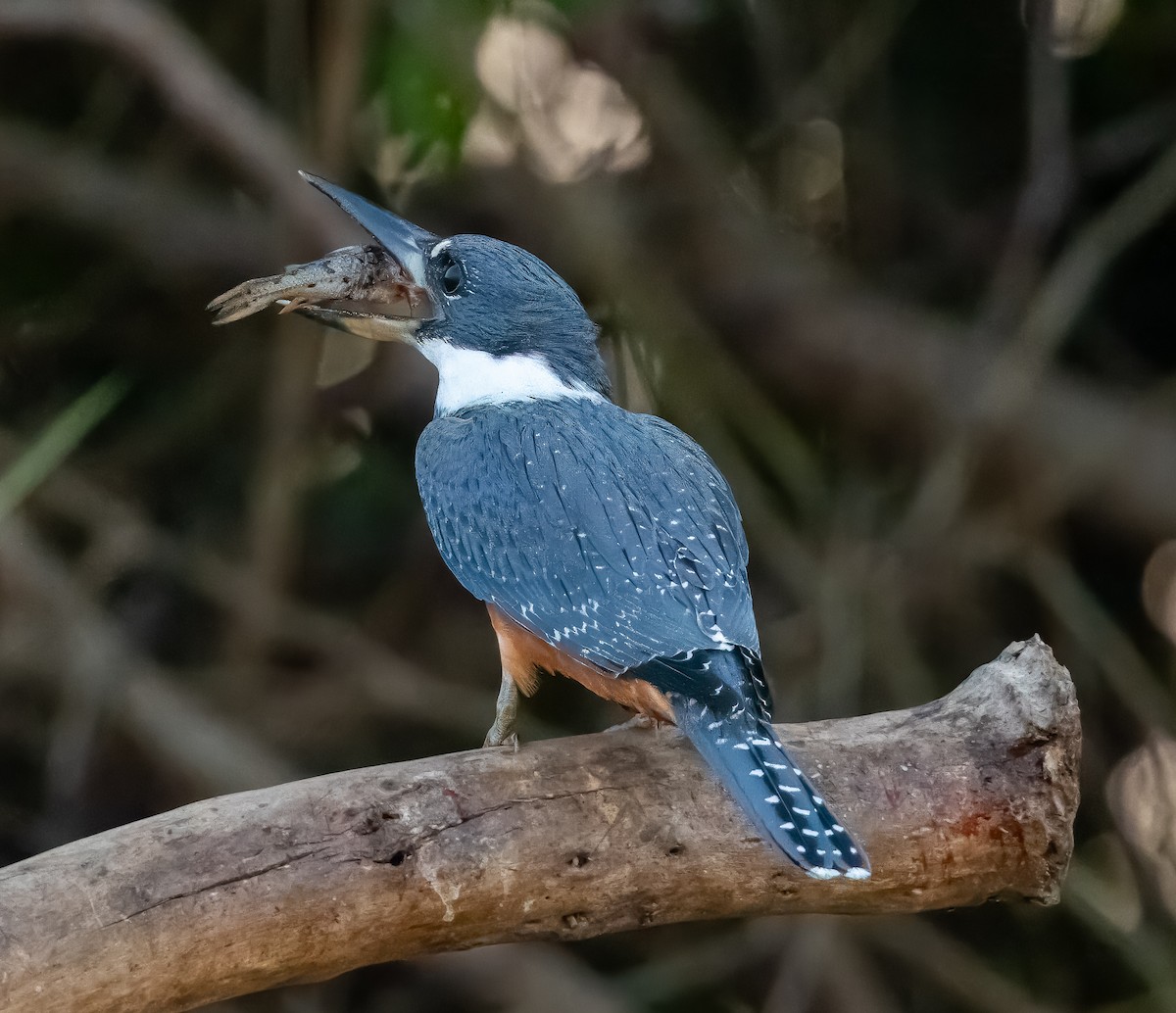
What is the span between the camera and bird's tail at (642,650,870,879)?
1.57 m

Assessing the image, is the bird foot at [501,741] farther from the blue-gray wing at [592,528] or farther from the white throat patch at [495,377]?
the white throat patch at [495,377]

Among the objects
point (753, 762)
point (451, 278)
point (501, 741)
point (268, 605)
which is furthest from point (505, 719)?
point (268, 605)

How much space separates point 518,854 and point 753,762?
0.33 metres

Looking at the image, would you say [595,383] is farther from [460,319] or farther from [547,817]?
[547,817]

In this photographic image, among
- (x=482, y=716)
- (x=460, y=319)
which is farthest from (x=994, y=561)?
(x=460, y=319)

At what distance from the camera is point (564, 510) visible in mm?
2006

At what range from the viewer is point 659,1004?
3365 mm

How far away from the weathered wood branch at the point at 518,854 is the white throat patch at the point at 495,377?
2.02ft

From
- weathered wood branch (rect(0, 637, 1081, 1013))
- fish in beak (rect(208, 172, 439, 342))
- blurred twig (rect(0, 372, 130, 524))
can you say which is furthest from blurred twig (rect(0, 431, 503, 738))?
weathered wood branch (rect(0, 637, 1081, 1013))

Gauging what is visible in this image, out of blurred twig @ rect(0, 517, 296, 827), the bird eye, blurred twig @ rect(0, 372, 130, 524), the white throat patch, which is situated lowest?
blurred twig @ rect(0, 517, 296, 827)

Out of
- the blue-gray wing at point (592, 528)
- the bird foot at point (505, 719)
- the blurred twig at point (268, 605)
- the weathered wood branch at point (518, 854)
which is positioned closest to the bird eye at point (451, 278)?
the blue-gray wing at point (592, 528)

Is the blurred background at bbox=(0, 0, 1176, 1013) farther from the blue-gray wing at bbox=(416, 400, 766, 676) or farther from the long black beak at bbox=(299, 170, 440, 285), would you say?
the blue-gray wing at bbox=(416, 400, 766, 676)

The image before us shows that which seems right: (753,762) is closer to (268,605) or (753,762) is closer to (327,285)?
(327,285)

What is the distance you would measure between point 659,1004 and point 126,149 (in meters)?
2.51
